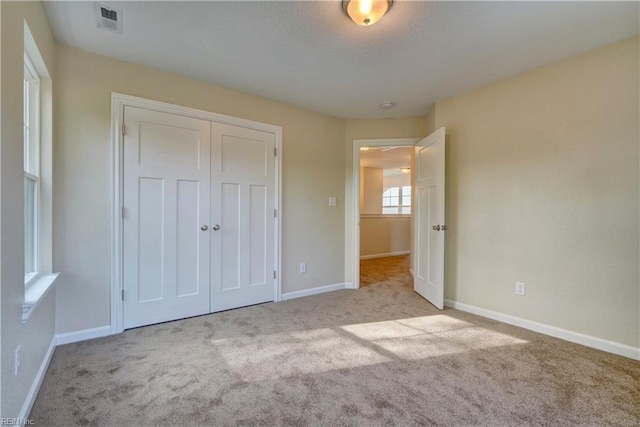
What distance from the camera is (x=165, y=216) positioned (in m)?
2.61

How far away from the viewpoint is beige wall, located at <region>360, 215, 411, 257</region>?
6461mm

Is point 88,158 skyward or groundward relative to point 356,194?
skyward

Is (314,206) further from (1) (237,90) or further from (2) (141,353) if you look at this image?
(2) (141,353)

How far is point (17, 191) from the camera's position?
136 centimetres

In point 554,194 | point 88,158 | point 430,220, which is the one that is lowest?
point 430,220

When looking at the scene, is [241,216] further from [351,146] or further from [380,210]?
[380,210]

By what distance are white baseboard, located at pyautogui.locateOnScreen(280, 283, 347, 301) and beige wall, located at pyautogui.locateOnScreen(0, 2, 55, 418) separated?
7.09 ft

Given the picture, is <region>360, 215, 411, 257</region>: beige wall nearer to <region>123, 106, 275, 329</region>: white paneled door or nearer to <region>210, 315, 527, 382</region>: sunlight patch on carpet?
<region>123, 106, 275, 329</region>: white paneled door

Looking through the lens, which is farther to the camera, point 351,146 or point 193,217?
point 351,146

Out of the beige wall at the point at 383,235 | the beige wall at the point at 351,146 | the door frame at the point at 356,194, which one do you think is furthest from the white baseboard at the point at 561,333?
the beige wall at the point at 383,235

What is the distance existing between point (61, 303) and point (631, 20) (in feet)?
14.3

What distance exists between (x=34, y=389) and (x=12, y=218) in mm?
969

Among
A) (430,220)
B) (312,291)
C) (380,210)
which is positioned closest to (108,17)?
(312,291)

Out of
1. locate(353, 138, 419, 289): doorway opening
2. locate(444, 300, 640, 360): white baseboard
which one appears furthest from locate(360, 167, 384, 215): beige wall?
locate(444, 300, 640, 360): white baseboard
